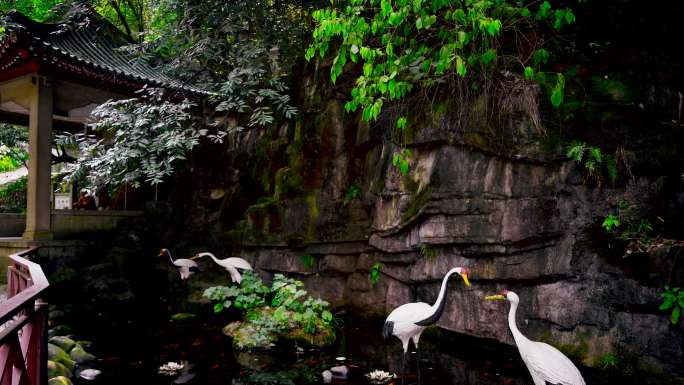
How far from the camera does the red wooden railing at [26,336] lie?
8.57 ft

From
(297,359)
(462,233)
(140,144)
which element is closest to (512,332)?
(462,233)

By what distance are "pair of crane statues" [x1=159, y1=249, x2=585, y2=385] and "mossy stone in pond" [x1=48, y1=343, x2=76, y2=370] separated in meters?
3.83

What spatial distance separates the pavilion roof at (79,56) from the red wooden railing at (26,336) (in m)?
5.99

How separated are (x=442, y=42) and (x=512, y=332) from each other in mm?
3300

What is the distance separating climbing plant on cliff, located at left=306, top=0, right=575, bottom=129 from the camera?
479 centimetres

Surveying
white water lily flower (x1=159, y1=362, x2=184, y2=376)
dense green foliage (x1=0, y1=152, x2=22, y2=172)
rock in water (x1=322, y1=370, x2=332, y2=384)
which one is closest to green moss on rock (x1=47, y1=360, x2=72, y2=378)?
white water lily flower (x1=159, y1=362, x2=184, y2=376)

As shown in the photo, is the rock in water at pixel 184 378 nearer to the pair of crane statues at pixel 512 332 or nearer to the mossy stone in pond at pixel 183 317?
the pair of crane statues at pixel 512 332

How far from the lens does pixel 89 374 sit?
18.8ft

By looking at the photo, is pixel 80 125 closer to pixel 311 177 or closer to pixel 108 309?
pixel 108 309

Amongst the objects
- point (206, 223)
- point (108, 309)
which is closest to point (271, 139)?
point (206, 223)

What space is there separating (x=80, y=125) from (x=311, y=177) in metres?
10.2

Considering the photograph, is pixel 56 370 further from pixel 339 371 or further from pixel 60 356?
pixel 339 371

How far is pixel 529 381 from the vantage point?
5426mm

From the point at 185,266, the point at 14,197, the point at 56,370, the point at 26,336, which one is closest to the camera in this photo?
the point at 26,336
